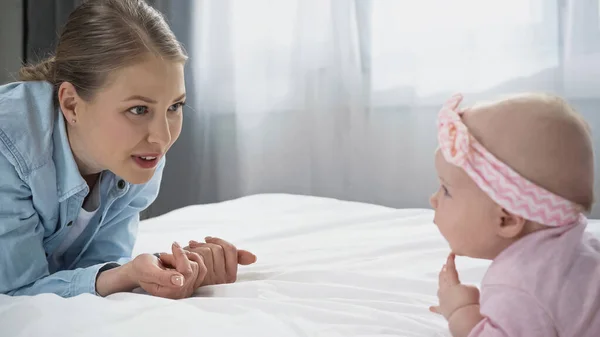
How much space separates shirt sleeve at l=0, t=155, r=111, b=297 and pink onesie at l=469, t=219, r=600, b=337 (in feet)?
2.28

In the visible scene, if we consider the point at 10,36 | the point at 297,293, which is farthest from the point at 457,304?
the point at 10,36

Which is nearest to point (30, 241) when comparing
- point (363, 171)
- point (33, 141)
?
point (33, 141)

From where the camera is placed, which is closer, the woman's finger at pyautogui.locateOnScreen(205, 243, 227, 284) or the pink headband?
the pink headband

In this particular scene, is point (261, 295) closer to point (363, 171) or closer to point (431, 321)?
point (431, 321)

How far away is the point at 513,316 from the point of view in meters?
0.71

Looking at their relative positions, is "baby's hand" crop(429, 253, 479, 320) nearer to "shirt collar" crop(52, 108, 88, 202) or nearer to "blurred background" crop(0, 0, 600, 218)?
"shirt collar" crop(52, 108, 88, 202)

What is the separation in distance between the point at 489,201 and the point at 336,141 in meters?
1.79

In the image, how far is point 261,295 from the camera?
42.0 inches

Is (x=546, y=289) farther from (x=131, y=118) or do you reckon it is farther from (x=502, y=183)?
(x=131, y=118)

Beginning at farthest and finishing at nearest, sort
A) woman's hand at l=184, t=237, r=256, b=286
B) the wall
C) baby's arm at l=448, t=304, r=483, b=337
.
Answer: the wall, woman's hand at l=184, t=237, r=256, b=286, baby's arm at l=448, t=304, r=483, b=337

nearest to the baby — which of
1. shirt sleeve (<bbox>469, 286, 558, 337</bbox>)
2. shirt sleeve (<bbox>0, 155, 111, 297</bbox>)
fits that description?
shirt sleeve (<bbox>469, 286, 558, 337</bbox>)

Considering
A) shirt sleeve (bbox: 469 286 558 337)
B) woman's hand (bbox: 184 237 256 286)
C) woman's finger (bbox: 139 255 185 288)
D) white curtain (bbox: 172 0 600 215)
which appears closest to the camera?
shirt sleeve (bbox: 469 286 558 337)

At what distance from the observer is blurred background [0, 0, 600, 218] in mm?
2133

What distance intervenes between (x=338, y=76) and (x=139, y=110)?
142 centimetres
